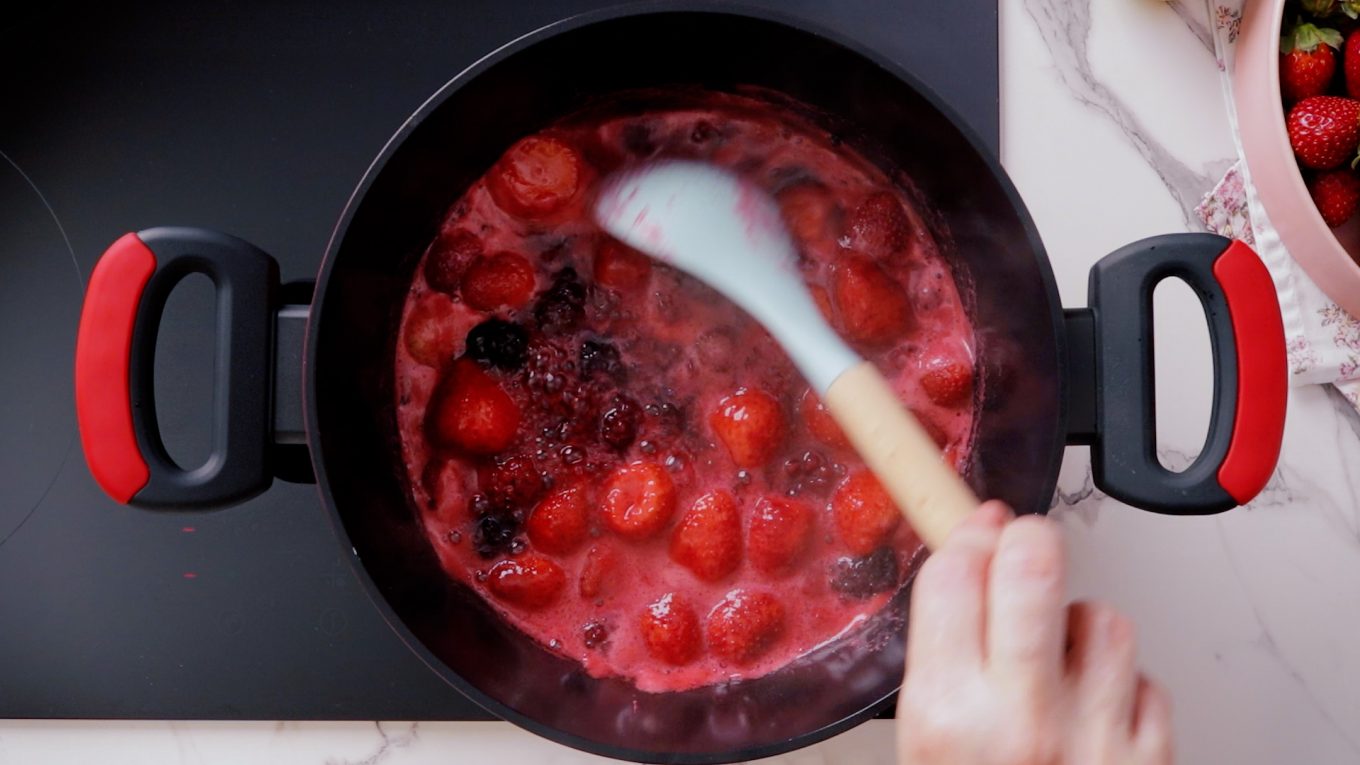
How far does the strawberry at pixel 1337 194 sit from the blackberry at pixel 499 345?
0.69 m

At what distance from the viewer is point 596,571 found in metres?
0.88

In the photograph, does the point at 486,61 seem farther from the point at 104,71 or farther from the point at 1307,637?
the point at 1307,637

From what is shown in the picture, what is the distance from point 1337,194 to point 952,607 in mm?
590

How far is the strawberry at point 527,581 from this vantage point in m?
0.88

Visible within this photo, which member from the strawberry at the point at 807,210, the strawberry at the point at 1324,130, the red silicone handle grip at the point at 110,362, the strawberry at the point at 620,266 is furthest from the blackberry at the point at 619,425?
the strawberry at the point at 1324,130

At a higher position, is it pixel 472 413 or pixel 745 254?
pixel 745 254

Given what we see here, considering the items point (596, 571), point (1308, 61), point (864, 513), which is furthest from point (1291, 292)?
point (596, 571)

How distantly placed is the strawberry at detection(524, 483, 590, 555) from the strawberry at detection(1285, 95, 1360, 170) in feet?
2.21

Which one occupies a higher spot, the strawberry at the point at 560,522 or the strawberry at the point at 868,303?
the strawberry at the point at 868,303

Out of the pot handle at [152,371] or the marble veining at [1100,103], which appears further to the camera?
the marble veining at [1100,103]

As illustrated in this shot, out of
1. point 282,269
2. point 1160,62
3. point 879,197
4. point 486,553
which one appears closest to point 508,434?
point 486,553

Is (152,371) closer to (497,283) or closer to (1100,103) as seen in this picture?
(497,283)

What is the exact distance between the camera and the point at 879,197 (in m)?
0.90

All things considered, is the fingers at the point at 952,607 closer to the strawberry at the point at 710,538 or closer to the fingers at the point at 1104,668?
the fingers at the point at 1104,668
